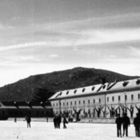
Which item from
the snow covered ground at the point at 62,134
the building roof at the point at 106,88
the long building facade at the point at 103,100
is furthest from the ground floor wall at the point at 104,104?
the snow covered ground at the point at 62,134

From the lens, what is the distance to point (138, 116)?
23.4 m

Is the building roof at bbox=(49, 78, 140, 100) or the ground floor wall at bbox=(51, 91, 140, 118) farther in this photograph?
the building roof at bbox=(49, 78, 140, 100)

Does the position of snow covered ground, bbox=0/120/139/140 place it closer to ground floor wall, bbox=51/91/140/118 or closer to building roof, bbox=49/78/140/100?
ground floor wall, bbox=51/91/140/118

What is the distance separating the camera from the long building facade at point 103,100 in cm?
8646

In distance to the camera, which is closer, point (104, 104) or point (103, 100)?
point (104, 104)

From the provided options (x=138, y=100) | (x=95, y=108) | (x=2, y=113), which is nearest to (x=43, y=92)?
(x=2, y=113)

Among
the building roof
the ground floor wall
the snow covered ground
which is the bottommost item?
the snow covered ground

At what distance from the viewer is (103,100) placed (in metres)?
98.5

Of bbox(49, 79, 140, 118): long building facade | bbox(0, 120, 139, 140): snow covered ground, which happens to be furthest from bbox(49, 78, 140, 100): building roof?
bbox(0, 120, 139, 140): snow covered ground

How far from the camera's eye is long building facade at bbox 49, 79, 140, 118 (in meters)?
86.5

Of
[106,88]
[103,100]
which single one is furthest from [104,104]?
[106,88]

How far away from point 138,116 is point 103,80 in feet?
272

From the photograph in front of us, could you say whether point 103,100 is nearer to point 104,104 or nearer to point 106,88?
point 104,104

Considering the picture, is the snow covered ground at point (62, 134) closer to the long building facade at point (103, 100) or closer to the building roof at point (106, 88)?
the long building facade at point (103, 100)
